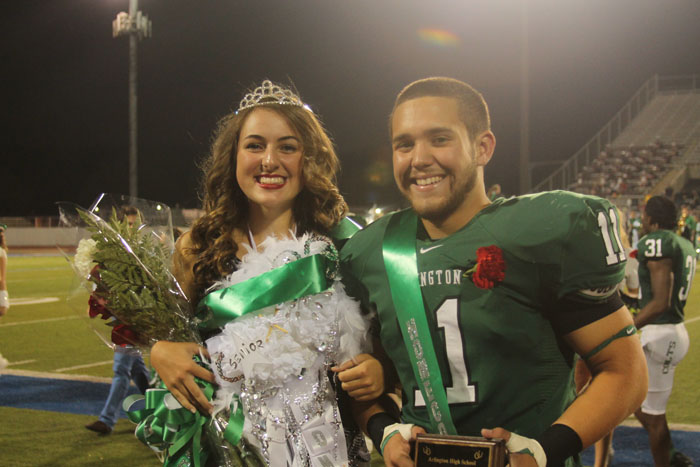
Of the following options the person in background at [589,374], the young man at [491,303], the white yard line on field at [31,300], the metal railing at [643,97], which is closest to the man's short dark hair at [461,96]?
the young man at [491,303]

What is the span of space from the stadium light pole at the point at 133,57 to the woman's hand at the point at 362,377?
12094 millimetres

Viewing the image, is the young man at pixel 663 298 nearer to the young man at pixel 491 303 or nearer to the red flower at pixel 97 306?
the young man at pixel 491 303

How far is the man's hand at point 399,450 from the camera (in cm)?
168

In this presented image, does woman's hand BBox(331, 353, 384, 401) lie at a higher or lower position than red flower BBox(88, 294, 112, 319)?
lower

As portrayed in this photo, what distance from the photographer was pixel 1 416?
559 cm

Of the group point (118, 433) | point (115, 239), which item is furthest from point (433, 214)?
point (118, 433)

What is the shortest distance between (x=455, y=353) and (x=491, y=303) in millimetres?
157

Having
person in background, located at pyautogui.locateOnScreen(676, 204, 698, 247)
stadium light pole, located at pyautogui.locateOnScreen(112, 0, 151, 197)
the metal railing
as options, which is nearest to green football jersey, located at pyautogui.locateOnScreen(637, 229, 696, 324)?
person in background, located at pyautogui.locateOnScreen(676, 204, 698, 247)

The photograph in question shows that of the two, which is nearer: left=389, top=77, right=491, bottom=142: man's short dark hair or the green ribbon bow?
left=389, top=77, right=491, bottom=142: man's short dark hair

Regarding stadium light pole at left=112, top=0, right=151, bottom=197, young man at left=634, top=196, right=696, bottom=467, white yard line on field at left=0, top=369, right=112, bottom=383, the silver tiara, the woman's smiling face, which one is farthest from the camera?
stadium light pole at left=112, top=0, right=151, bottom=197

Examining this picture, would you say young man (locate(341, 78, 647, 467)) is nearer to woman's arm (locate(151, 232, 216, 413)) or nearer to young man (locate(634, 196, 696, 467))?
woman's arm (locate(151, 232, 216, 413))

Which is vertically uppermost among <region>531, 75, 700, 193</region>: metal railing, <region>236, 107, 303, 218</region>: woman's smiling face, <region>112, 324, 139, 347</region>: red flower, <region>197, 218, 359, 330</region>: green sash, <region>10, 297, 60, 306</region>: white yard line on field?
<region>531, 75, 700, 193</region>: metal railing

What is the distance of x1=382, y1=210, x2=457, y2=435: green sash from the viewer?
1.74 metres

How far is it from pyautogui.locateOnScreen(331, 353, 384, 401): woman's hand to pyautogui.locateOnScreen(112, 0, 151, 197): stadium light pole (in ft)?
39.7
